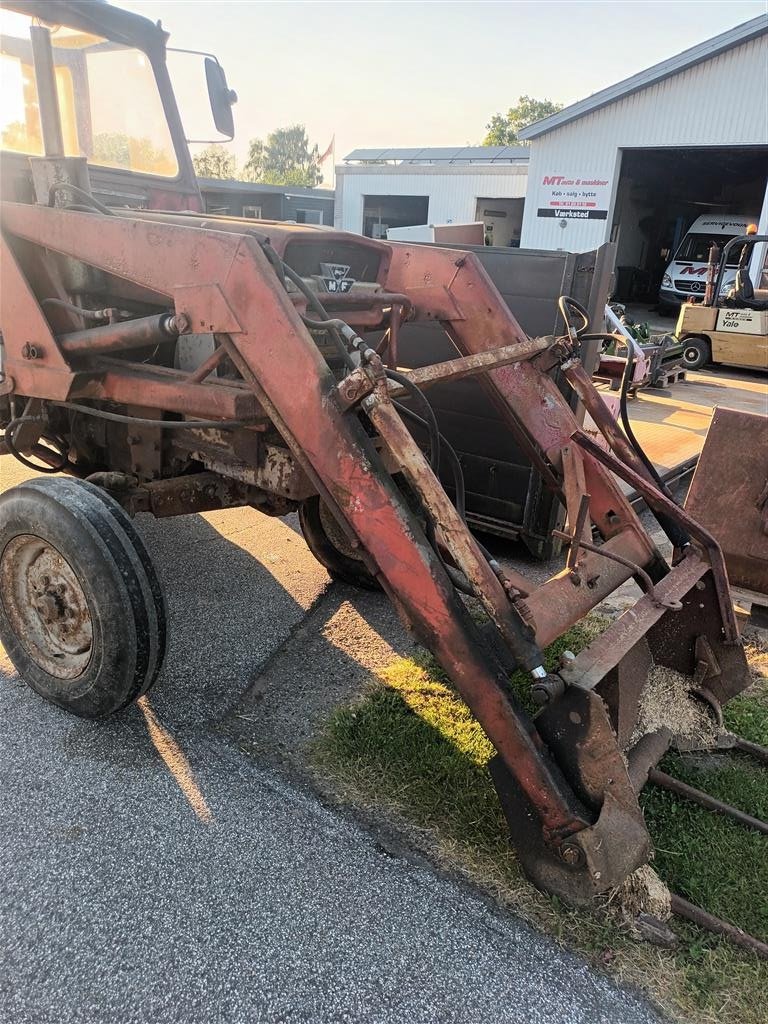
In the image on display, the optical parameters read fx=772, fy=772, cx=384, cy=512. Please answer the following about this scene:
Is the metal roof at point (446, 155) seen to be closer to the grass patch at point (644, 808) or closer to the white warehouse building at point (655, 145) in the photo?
the white warehouse building at point (655, 145)

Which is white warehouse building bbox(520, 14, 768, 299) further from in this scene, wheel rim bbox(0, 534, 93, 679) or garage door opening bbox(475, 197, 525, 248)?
wheel rim bbox(0, 534, 93, 679)

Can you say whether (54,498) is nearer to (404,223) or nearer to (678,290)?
(678,290)

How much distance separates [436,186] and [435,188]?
80 mm

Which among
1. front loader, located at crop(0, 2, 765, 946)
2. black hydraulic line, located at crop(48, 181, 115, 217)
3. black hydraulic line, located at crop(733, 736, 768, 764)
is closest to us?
front loader, located at crop(0, 2, 765, 946)

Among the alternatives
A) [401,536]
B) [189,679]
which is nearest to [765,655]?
[401,536]

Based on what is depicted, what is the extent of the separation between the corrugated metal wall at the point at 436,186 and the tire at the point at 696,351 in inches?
621

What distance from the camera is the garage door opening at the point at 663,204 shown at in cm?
2608

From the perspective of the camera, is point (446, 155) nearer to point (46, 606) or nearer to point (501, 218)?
point (501, 218)

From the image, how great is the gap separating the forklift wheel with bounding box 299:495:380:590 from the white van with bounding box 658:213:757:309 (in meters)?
18.8

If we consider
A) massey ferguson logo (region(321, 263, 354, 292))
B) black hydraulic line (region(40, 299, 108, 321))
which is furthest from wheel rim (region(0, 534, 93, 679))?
massey ferguson logo (region(321, 263, 354, 292))

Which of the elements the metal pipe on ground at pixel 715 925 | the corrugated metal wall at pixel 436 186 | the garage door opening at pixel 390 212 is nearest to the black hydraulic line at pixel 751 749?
the metal pipe on ground at pixel 715 925

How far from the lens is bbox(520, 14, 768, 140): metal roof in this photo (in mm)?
16766

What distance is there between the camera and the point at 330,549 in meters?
4.62

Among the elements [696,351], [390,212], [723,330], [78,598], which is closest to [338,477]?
[78,598]
